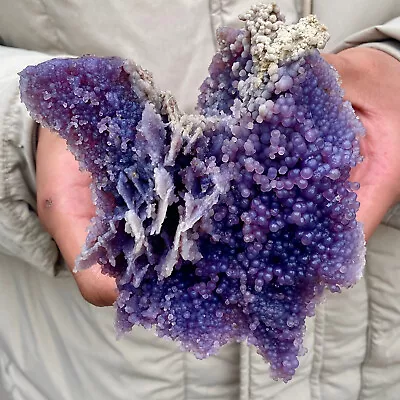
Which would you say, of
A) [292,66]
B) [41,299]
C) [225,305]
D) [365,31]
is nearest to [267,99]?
[292,66]

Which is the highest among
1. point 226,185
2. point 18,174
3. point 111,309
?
point 226,185

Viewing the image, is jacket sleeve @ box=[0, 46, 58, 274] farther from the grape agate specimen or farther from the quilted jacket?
the grape agate specimen

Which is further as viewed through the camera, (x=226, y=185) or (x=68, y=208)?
(x=68, y=208)

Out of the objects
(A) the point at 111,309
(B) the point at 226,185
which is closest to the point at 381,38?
(B) the point at 226,185

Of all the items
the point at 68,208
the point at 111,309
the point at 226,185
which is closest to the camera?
the point at 226,185

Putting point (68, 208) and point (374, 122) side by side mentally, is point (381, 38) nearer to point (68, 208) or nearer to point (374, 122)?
point (374, 122)

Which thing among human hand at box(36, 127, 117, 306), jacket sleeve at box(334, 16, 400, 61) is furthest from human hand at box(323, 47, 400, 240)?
human hand at box(36, 127, 117, 306)

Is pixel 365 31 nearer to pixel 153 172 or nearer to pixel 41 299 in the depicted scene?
pixel 153 172
